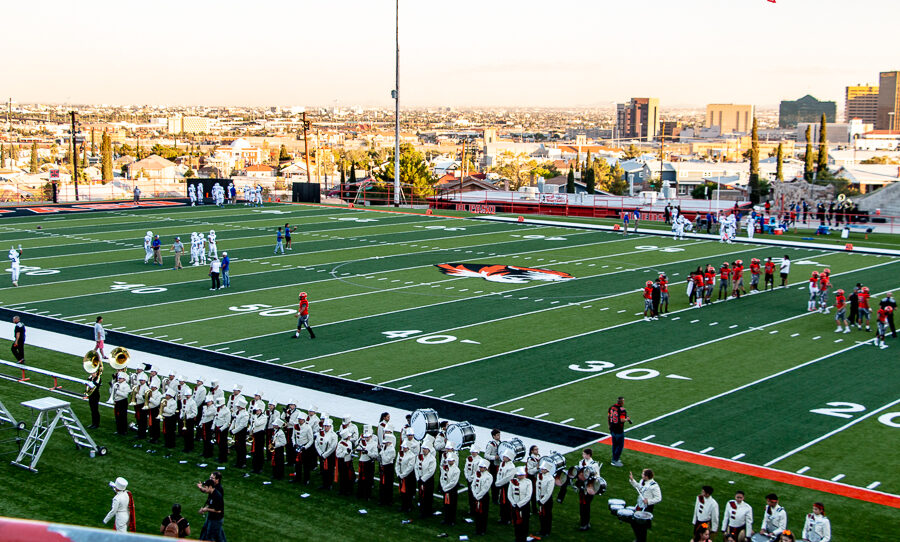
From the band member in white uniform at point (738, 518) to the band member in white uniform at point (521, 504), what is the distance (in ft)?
7.67

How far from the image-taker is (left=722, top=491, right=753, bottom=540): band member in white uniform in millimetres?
11430

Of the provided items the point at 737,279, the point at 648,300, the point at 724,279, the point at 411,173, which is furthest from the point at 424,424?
the point at 411,173

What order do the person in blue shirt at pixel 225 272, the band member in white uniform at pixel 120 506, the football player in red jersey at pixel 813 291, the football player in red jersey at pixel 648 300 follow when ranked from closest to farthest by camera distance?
the band member in white uniform at pixel 120 506, the football player in red jersey at pixel 648 300, the football player in red jersey at pixel 813 291, the person in blue shirt at pixel 225 272

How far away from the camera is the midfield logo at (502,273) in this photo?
3238cm

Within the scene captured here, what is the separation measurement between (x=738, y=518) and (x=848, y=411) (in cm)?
736

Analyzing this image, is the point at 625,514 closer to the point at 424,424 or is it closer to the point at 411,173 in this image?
the point at 424,424

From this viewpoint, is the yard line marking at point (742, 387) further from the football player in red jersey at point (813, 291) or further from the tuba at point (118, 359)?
the tuba at point (118, 359)

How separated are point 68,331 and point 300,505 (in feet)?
44.1

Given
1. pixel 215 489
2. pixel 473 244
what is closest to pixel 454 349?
pixel 215 489

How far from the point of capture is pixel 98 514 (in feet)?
42.1

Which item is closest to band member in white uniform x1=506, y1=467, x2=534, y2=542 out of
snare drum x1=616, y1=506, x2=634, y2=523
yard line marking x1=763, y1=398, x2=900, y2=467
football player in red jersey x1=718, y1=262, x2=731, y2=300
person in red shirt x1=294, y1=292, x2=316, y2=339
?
snare drum x1=616, y1=506, x2=634, y2=523

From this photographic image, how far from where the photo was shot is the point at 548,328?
81.5 feet

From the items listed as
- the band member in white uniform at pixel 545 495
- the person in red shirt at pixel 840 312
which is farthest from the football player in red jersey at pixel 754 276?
the band member in white uniform at pixel 545 495

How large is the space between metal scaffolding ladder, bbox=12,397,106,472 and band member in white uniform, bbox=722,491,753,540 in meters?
9.37
